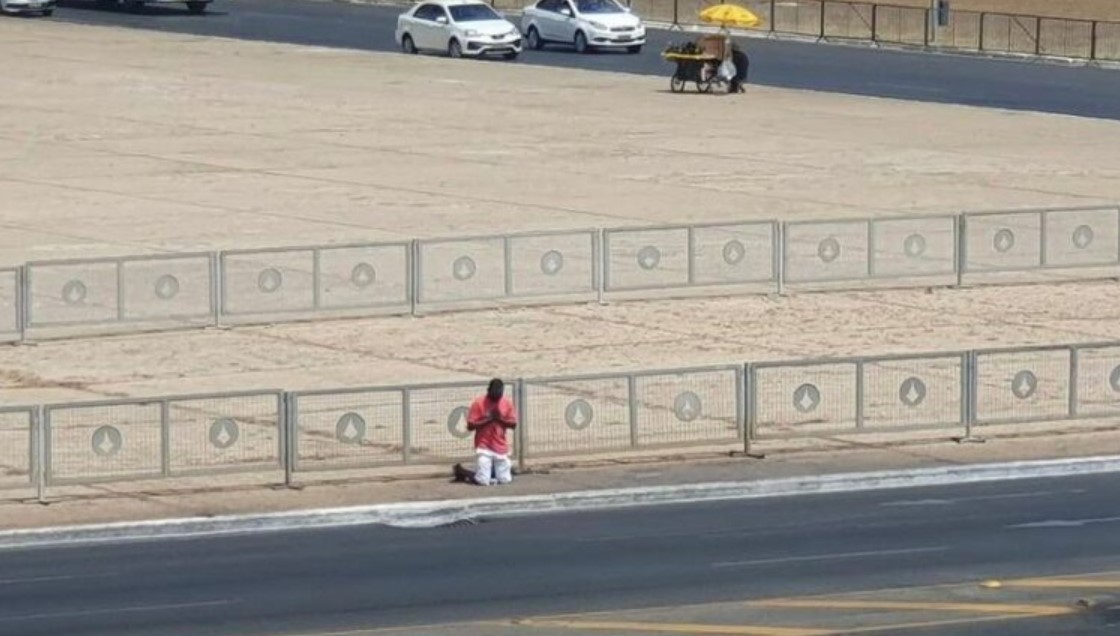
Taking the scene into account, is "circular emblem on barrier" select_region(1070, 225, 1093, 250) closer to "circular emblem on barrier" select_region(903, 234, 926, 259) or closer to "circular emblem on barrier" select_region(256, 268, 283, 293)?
"circular emblem on barrier" select_region(903, 234, 926, 259)

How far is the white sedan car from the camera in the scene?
67875 millimetres

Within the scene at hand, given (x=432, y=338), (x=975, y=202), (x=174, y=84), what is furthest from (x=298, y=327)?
(x=174, y=84)

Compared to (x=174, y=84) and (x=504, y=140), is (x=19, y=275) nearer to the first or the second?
(x=504, y=140)

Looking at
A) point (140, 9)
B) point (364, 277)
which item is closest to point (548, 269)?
point (364, 277)

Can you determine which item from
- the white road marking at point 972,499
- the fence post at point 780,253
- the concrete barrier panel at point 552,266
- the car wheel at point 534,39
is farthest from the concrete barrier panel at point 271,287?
the car wheel at point 534,39

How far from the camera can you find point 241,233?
3788 cm

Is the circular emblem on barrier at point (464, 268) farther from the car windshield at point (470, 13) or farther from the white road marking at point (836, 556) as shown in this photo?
the car windshield at point (470, 13)

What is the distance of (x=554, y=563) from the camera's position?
20.9 metres

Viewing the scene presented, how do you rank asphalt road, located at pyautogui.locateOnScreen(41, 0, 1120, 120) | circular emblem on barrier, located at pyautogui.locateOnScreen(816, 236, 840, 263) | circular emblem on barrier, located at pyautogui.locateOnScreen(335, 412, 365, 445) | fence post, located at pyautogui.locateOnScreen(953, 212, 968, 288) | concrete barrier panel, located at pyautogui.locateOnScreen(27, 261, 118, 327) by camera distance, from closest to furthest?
circular emblem on barrier, located at pyautogui.locateOnScreen(335, 412, 365, 445) → concrete barrier panel, located at pyautogui.locateOnScreen(27, 261, 118, 327) → circular emblem on barrier, located at pyautogui.locateOnScreen(816, 236, 840, 263) → fence post, located at pyautogui.locateOnScreen(953, 212, 968, 288) → asphalt road, located at pyautogui.locateOnScreen(41, 0, 1120, 120)

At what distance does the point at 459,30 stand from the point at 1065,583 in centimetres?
4972

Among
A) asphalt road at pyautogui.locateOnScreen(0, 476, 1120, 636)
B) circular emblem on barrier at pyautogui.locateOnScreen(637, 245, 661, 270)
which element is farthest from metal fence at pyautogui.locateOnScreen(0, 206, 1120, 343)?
asphalt road at pyautogui.locateOnScreen(0, 476, 1120, 636)

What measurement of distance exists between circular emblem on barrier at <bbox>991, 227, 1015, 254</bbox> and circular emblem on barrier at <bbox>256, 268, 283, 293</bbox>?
382 inches

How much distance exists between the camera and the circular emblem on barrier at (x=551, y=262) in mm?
33500

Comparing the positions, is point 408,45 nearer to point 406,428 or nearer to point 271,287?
point 271,287
